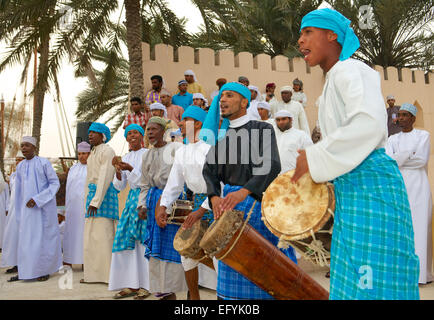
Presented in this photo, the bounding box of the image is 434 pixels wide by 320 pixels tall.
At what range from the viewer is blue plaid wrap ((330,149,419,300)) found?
1832 mm

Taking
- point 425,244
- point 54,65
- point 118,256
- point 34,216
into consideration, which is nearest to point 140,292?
point 118,256

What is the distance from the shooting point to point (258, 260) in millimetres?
2684

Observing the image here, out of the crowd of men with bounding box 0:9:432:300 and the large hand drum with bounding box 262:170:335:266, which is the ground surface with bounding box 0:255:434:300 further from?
the large hand drum with bounding box 262:170:335:266

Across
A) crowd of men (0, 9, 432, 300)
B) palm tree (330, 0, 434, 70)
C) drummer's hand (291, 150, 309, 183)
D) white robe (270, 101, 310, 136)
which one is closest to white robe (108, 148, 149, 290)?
crowd of men (0, 9, 432, 300)

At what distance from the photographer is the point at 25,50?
1035 centimetres

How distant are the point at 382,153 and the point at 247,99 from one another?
1.53 m

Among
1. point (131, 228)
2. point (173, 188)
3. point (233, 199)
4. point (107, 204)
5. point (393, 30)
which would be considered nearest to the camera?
point (233, 199)

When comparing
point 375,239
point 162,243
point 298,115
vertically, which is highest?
point 298,115

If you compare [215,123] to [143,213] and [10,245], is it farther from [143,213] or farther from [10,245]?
[10,245]

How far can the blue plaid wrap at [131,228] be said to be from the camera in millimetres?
5062

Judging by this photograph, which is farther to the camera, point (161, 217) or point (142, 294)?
point (142, 294)

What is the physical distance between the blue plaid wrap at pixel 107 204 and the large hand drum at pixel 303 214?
4095 mm

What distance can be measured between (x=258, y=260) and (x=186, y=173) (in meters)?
1.62

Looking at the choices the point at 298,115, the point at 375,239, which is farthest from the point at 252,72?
the point at 375,239
